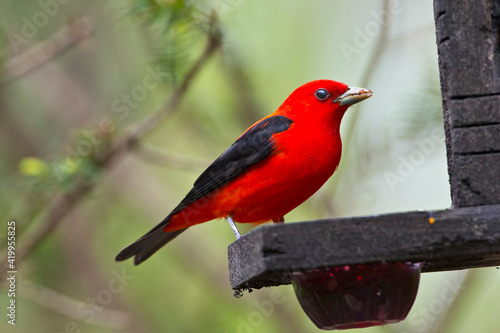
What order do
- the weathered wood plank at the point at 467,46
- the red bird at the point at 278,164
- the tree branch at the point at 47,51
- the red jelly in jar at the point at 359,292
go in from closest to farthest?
the red jelly in jar at the point at 359,292
the weathered wood plank at the point at 467,46
the red bird at the point at 278,164
the tree branch at the point at 47,51

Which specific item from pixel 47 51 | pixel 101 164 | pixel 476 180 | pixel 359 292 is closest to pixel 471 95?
pixel 476 180

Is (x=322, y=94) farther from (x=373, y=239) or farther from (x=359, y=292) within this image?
(x=373, y=239)

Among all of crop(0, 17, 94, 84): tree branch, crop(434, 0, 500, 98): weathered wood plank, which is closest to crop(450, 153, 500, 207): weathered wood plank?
crop(434, 0, 500, 98): weathered wood plank

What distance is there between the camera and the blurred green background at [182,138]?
16.0 feet

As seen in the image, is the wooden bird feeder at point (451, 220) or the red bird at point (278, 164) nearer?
the wooden bird feeder at point (451, 220)

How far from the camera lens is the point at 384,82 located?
18.0 feet

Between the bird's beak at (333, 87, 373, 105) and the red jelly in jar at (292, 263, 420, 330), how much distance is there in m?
1.41

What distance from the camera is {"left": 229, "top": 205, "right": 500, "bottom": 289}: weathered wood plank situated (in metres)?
2.41

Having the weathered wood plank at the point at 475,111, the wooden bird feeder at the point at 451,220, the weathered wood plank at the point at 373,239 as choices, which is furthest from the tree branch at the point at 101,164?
the weathered wood plank at the point at 373,239

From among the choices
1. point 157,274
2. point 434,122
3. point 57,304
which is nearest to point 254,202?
point 434,122

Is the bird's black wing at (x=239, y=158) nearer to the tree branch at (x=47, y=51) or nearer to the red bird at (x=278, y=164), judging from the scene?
the red bird at (x=278, y=164)

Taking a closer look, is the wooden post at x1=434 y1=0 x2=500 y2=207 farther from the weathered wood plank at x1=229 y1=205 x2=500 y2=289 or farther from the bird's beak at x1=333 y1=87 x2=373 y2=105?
the bird's beak at x1=333 y1=87 x2=373 y2=105

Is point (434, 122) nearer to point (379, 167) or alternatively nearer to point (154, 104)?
point (379, 167)

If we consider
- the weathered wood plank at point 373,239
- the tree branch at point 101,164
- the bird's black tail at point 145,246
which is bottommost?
the bird's black tail at point 145,246
